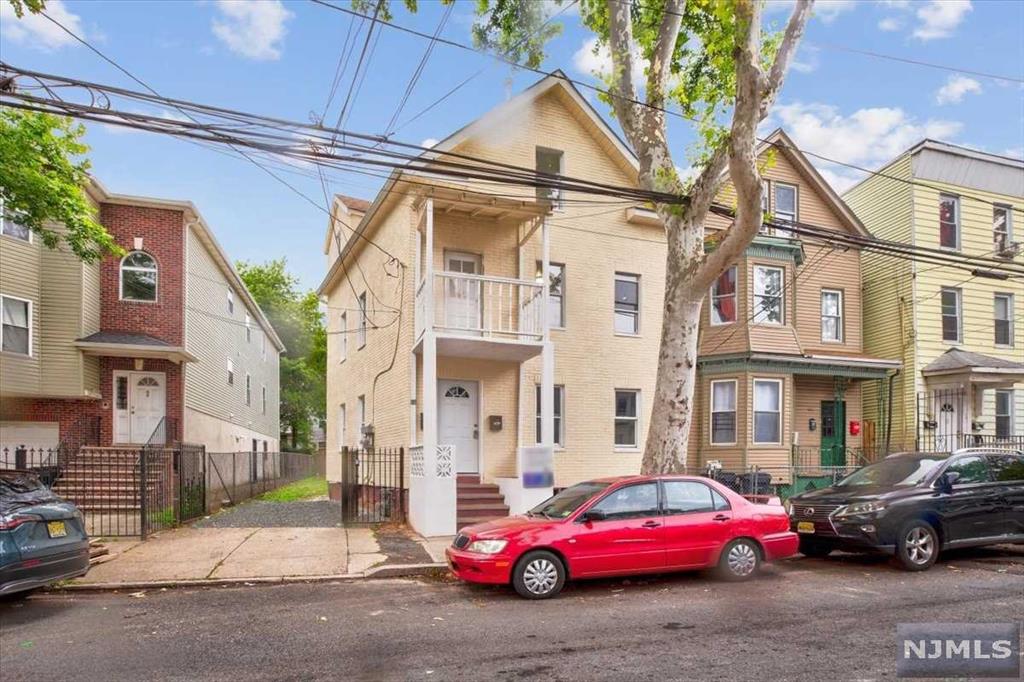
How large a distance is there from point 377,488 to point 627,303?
Result: 7293 millimetres

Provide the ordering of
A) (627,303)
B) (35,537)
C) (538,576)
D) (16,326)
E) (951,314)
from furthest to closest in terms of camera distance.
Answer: (951,314) < (627,303) < (16,326) < (538,576) < (35,537)

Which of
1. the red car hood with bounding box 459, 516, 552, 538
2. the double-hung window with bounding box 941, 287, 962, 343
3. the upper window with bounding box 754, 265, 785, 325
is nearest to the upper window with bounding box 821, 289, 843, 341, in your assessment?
the upper window with bounding box 754, 265, 785, 325

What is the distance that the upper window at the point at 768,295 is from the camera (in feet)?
62.0

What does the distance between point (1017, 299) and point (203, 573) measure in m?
23.7

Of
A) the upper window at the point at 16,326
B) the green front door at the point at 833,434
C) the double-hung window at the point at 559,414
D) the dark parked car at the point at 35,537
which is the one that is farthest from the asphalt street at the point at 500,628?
the upper window at the point at 16,326

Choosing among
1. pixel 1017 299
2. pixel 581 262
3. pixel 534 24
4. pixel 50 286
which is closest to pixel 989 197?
pixel 1017 299

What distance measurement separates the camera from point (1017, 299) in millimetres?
21844

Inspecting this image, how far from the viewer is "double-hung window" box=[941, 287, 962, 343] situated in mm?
20969

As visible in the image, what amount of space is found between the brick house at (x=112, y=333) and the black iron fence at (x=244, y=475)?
1227 mm

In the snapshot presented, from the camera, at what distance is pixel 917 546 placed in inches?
378

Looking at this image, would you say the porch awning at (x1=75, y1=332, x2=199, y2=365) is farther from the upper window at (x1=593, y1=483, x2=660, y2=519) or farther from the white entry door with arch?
the upper window at (x1=593, y1=483, x2=660, y2=519)

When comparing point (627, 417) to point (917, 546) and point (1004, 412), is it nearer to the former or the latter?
point (917, 546)

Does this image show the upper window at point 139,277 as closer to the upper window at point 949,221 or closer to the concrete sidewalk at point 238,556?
the concrete sidewalk at point 238,556

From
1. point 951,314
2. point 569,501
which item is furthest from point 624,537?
point 951,314
